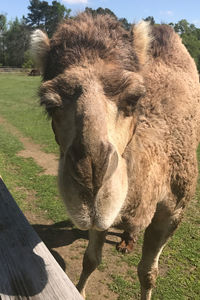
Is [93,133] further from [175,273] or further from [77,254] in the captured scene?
[77,254]

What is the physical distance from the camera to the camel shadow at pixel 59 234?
5027mm

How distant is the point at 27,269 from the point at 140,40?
2042 mm

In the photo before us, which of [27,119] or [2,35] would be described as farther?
[2,35]

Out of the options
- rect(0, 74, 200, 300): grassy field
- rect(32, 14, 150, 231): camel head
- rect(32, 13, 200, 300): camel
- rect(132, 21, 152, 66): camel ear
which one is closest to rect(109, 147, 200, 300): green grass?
Result: rect(0, 74, 200, 300): grassy field

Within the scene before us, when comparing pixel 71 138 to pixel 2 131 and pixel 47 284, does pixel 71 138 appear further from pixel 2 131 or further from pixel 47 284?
pixel 2 131

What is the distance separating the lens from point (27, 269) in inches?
63.3

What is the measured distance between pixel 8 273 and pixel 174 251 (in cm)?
377

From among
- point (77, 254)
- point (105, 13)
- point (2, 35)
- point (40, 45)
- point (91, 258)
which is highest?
point (2, 35)

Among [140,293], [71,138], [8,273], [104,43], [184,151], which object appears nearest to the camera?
[8,273]

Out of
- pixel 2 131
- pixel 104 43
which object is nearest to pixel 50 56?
pixel 104 43

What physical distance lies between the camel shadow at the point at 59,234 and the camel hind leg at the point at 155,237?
1.47 metres

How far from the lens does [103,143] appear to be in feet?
5.66

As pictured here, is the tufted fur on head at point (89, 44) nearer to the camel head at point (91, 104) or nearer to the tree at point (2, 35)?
the camel head at point (91, 104)

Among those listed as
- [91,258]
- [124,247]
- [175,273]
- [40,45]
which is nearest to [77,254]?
[124,247]
